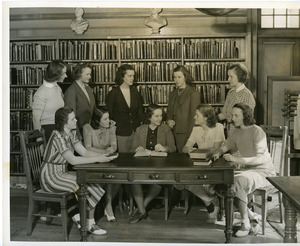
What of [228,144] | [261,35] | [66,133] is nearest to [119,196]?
[66,133]

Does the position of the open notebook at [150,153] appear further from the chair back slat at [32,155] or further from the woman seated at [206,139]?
the chair back slat at [32,155]

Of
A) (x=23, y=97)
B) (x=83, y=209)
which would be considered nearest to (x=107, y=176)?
(x=83, y=209)

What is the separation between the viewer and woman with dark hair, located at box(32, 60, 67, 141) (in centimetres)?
416

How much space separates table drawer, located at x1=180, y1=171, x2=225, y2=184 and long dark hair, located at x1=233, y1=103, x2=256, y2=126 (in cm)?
66

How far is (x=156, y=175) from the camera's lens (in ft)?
11.5

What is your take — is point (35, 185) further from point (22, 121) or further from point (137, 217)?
point (137, 217)

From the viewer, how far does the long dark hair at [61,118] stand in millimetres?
3830

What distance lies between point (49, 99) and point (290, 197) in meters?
2.38

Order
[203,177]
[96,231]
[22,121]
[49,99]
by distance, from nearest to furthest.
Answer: [203,177]
[96,231]
[49,99]
[22,121]

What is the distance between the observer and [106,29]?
16.8 feet

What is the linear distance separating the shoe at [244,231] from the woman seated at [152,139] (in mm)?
890

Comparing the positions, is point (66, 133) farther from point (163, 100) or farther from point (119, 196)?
point (163, 100)

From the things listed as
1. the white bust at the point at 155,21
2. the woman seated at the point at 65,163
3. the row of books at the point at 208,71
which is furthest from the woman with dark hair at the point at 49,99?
the row of books at the point at 208,71

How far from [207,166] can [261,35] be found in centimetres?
229
